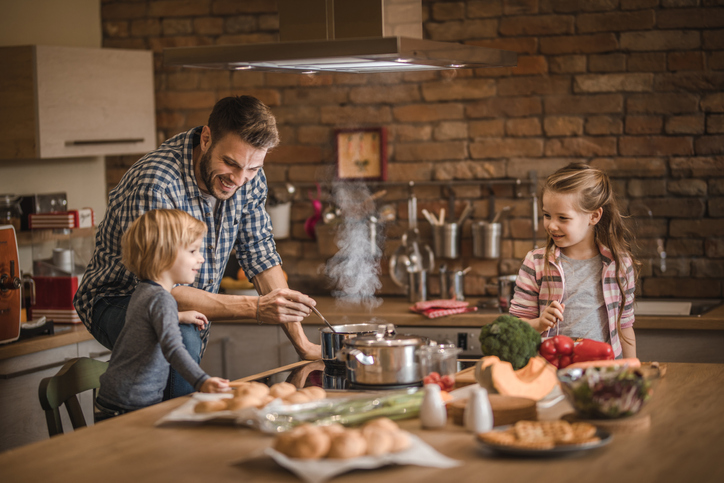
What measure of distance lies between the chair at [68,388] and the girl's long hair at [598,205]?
4.36ft

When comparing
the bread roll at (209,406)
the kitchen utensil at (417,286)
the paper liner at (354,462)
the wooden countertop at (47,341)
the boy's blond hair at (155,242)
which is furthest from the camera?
the kitchen utensil at (417,286)

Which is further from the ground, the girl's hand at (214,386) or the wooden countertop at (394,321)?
the girl's hand at (214,386)

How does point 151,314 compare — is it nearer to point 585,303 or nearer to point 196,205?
point 196,205

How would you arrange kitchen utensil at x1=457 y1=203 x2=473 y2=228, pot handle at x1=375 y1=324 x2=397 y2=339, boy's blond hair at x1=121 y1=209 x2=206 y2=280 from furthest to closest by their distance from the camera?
kitchen utensil at x1=457 y1=203 x2=473 y2=228
pot handle at x1=375 y1=324 x2=397 y2=339
boy's blond hair at x1=121 y1=209 x2=206 y2=280

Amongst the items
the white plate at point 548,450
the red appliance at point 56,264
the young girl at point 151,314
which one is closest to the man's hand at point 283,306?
the young girl at point 151,314

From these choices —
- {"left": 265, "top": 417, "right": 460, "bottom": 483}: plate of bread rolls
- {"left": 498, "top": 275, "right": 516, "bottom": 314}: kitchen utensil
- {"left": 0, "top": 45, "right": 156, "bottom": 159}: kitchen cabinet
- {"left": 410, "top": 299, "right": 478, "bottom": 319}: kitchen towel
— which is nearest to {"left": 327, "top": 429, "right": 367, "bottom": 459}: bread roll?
{"left": 265, "top": 417, "right": 460, "bottom": 483}: plate of bread rolls

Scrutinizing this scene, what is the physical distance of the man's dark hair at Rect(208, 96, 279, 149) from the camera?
2.15 m

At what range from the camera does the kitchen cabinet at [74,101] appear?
326cm

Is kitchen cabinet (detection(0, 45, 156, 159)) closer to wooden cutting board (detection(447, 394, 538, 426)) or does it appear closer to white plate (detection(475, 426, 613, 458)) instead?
wooden cutting board (detection(447, 394, 538, 426))

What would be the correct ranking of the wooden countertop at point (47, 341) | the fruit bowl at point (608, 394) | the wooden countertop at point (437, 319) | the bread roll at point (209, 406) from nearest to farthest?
1. the fruit bowl at point (608, 394)
2. the bread roll at point (209, 406)
3. the wooden countertop at point (47, 341)
4. the wooden countertop at point (437, 319)

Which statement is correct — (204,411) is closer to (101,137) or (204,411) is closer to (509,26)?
(101,137)

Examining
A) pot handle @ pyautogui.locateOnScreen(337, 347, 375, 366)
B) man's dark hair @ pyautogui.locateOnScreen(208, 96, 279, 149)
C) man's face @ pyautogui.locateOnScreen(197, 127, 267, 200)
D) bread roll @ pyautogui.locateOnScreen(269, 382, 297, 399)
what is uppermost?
man's dark hair @ pyautogui.locateOnScreen(208, 96, 279, 149)

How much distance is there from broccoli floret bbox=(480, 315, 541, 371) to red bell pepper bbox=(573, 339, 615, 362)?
109mm

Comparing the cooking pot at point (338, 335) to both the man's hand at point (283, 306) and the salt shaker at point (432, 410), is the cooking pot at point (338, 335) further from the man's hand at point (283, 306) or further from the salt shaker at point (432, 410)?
the salt shaker at point (432, 410)
